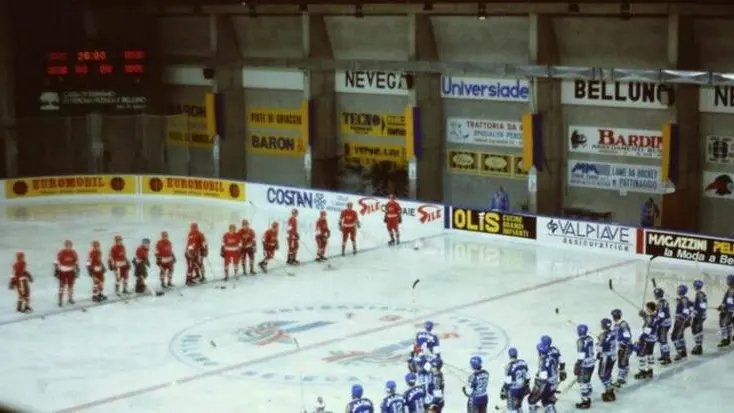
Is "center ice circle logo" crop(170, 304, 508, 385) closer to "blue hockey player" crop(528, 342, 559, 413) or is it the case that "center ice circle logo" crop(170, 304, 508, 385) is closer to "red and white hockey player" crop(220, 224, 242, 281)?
"red and white hockey player" crop(220, 224, 242, 281)

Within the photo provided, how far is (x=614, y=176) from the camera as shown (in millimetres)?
37938

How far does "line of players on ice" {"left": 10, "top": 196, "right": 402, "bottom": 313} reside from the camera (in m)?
26.2

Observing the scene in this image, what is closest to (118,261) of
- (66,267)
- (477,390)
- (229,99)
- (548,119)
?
(66,267)

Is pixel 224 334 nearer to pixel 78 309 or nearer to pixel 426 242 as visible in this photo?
pixel 78 309

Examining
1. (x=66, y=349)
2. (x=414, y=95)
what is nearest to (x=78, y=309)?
(x=66, y=349)

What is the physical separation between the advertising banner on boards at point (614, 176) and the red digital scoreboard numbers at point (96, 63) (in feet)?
51.6

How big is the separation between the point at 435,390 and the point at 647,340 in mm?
4462

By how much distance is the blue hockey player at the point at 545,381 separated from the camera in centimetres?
1697

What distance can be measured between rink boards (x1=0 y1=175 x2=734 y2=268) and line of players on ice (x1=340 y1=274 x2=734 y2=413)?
881cm

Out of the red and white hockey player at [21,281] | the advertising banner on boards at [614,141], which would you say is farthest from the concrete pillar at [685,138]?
the red and white hockey player at [21,281]

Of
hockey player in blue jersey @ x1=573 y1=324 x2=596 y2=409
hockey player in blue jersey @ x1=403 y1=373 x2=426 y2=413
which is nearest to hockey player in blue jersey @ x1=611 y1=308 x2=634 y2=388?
hockey player in blue jersey @ x1=573 y1=324 x2=596 y2=409

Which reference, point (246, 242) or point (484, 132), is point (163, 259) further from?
point (484, 132)

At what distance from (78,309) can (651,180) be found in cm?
1860

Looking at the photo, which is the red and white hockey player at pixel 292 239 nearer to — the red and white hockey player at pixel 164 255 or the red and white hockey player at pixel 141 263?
the red and white hockey player at pixel 164 255
